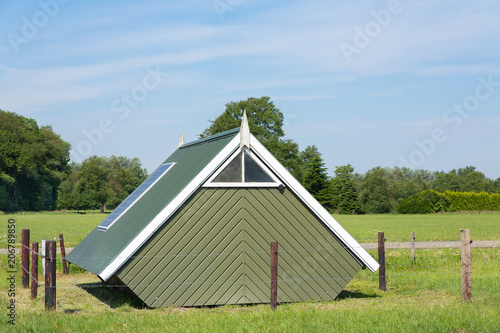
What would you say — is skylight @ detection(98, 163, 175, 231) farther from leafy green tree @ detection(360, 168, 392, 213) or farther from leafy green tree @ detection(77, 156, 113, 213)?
leafy green tree @ detection(77, 156, 113, 213)

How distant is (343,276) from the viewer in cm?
A: 1343

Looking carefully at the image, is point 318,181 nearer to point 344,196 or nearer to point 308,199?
point 344,196

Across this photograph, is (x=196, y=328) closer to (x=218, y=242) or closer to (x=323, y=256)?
(x=218, y=242)

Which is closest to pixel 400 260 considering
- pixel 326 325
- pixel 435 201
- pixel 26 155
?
pixel 326 325

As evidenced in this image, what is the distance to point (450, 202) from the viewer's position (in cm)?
9525

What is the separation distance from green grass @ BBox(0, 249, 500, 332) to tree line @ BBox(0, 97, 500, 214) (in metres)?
64.3

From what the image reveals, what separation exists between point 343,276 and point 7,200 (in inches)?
3722

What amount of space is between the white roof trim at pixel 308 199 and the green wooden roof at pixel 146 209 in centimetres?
90

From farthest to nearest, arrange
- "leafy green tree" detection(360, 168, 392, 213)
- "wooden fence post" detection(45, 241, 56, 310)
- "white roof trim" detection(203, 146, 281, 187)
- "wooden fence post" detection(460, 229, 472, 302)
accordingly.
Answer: "leafy green tree" detection(360, 168, 392, 213), "white roof trim" detection(203, 146, 281, 187), "wooden fence post" detection(460, 229, 472, 302), "wooden fence post" detection(45, 241, 56, 310)

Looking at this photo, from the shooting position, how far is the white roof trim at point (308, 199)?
1305cm

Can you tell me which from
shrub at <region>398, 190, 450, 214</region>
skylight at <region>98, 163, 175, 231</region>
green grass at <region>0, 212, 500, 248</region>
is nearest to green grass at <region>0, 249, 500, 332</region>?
skylight at <region>98, 163, 175, 231</region>

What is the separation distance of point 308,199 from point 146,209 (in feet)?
12.9

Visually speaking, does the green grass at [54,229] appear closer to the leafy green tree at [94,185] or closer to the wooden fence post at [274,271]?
the wooden fence post at [274,271]

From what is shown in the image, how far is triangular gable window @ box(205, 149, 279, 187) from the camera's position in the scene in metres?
13.0
